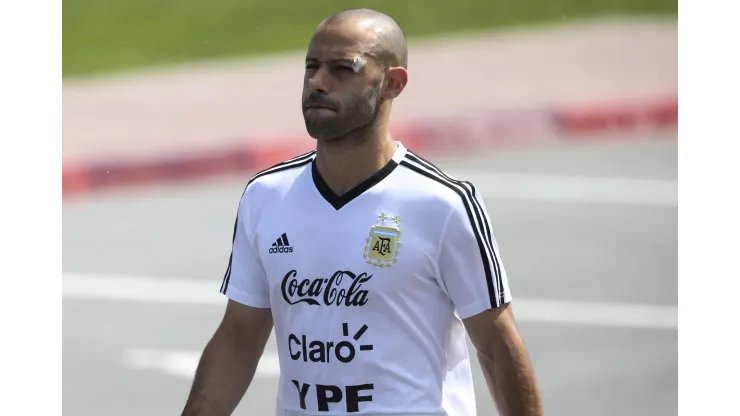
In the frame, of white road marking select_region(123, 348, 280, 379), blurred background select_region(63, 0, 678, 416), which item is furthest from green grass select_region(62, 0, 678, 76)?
white road marking select_region(123, 348, 280, 379)

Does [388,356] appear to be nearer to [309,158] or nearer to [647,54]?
[309,158]

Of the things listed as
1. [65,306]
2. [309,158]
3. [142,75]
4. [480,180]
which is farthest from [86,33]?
[309,158]

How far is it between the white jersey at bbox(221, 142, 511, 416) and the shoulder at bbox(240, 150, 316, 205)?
11cm

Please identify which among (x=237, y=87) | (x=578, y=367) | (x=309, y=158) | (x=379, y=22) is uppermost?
(x=237, y=87)

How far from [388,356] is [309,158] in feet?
2.59

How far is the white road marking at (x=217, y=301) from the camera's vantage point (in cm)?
1022

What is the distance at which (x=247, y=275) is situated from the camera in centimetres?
472

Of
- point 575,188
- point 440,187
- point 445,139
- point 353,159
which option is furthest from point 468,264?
point 445,139

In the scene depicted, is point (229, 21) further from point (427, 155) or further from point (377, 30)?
point (377, 30)

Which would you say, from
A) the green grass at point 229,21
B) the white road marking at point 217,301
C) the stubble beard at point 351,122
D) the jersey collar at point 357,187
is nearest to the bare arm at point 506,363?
the jersey collar at point 357,187

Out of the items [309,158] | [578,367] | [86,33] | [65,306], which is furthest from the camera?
Answer: [86,33]

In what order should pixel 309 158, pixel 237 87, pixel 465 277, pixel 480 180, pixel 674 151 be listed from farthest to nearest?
pixel 237 87 < pixel 674 151 < pixel 480 180 < pixel 309 158 < pixel 465 277

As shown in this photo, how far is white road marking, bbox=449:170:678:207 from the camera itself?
12.9 m

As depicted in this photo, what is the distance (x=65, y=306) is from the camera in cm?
1082
